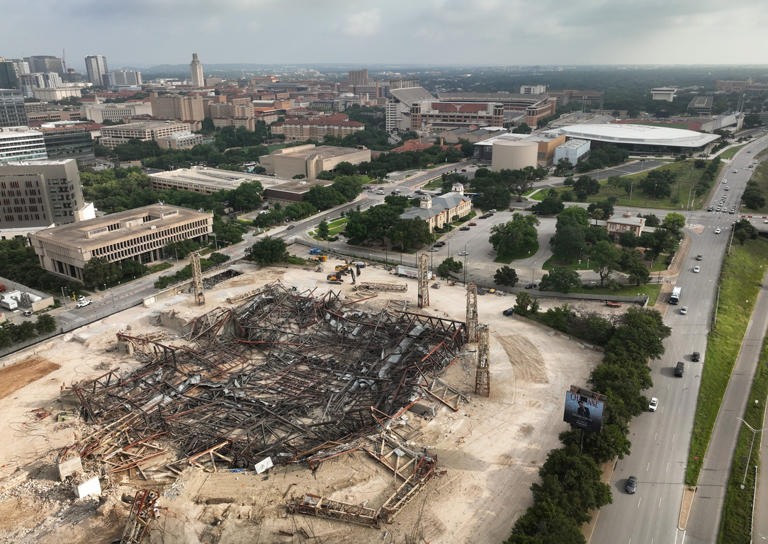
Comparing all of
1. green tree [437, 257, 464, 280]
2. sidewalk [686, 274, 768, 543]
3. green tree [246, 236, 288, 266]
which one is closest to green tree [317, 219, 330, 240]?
green tree [246, 236, 288, 266]

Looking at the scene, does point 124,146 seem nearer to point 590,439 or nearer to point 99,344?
point 99,344

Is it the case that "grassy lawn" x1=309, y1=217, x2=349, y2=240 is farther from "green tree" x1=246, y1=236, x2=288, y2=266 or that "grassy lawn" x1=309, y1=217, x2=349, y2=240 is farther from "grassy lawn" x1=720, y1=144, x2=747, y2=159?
"grassy lawn" x1=720, y1=144, x2=747, y2=159

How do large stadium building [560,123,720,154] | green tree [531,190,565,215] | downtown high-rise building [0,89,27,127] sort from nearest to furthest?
green tree [531,190,565,215]
large stadium building [560,123,720,154]
downtown high-rise building [0,89,27,127]

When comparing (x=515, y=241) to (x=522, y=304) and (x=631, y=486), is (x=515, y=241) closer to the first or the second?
(x=522, y=304)

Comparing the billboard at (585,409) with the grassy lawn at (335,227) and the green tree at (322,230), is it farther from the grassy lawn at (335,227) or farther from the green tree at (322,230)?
the grassy lawn at (335,227)

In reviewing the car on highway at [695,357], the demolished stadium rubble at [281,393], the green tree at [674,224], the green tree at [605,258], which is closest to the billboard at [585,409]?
the demolished stadium rubble at [281,393]

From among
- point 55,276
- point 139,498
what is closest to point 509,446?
point 139,498
